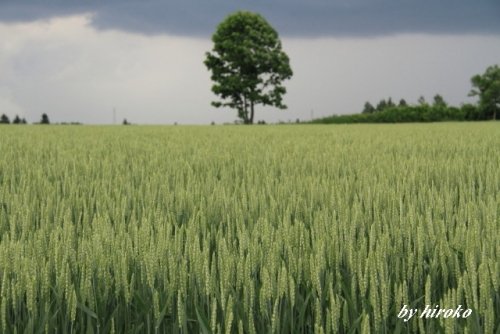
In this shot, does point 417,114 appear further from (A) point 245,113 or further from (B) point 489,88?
(B) point 489,88

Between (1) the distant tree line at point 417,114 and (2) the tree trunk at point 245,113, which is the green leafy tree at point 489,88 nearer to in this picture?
(1) the distant tree line at point 417,114

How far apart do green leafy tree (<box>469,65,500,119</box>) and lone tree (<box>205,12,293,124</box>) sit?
3143 centimetres

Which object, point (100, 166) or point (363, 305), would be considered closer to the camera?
point (363, 305)

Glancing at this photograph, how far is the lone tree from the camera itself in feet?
145

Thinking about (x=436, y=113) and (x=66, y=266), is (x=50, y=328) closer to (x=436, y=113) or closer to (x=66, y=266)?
(x=66, y=266)

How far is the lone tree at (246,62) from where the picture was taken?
4419 centimetres

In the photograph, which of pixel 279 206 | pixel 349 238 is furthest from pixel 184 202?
pixel 349 238

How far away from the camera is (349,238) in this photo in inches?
66.9

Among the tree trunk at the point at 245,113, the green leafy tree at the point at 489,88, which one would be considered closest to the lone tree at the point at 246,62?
the tree trunk at the point at 245,113

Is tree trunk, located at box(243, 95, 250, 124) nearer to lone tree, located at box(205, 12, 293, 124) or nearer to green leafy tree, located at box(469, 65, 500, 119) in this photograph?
lone tree, located at box(205, 12, 293, 124)

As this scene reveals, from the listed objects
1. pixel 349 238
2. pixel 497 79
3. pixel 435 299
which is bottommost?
pixel 435 299

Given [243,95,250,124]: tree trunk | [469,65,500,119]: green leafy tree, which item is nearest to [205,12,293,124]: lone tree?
[243,95,250,124]: tree trunk

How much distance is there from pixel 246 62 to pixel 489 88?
3817 centimetres

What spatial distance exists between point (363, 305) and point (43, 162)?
4367 millimetres
